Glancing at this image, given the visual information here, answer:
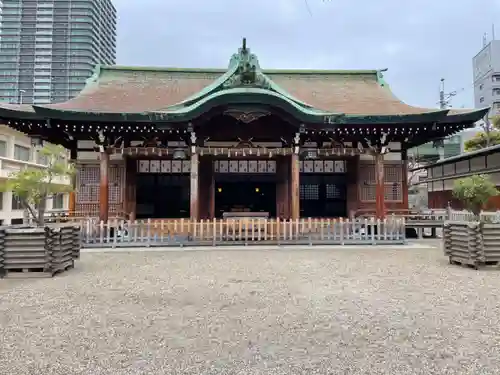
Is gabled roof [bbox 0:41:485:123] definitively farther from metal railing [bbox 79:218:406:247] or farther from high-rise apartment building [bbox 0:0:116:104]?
high-rise apartment building [bbox 0:0:116:104]

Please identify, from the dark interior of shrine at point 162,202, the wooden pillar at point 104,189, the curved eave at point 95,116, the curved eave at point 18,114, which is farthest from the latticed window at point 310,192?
the curved eave at point 18,114

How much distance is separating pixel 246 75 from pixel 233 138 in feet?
8.83

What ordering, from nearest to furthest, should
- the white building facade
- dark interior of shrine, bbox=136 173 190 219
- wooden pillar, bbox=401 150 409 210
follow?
wooden pillar, bbox=401 150 409 210, dark interior of shrine, bbox=136 173 190 219, the white building facade

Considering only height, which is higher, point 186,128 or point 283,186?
point 186,128

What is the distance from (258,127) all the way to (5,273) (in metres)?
9.65

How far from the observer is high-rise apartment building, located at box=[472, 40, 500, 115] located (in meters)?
59.8

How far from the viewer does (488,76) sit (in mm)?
60531

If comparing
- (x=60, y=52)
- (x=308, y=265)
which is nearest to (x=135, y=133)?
(x=308, y=265)

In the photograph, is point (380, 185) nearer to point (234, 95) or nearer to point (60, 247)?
point (234, 95)

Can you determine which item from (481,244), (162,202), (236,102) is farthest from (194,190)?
(481,244)

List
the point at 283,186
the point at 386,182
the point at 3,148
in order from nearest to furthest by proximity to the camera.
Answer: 1. the point at 386,182
2. the point at 283,186
3. the point at 3,148

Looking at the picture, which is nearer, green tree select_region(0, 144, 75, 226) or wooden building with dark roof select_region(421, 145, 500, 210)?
green tree select_region(0, 144, 75, 226)

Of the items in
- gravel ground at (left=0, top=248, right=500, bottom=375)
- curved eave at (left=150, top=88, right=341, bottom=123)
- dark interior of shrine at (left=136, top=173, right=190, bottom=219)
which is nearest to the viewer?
gravel ground at (left=0, top=248, right=500, bottom=375)

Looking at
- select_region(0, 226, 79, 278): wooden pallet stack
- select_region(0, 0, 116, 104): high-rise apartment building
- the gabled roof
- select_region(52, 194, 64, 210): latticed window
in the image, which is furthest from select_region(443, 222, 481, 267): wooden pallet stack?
select_region(0, 0, 116, 104): high-rise apartment building
